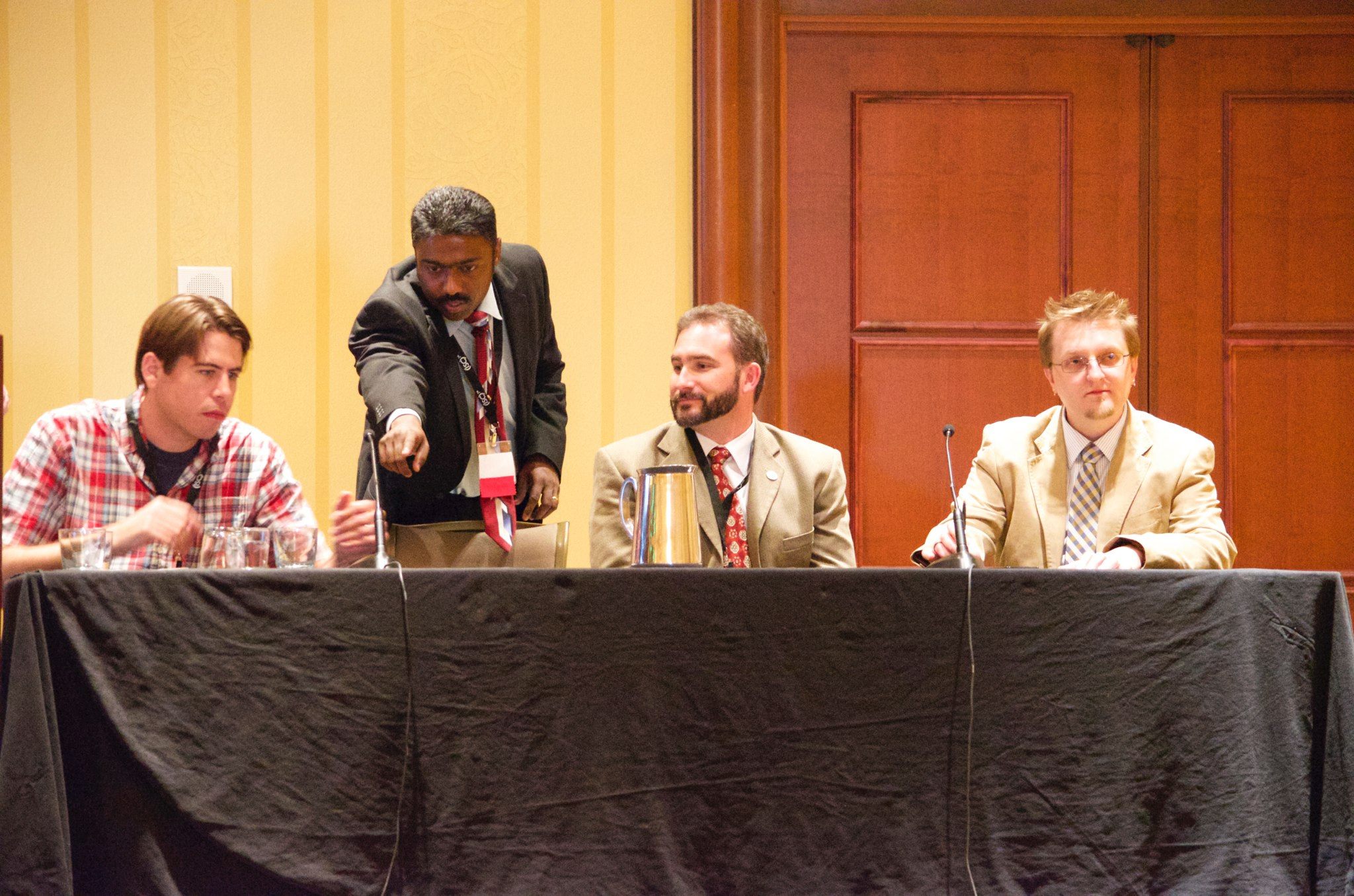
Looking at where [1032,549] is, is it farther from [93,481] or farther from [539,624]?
[93,481]

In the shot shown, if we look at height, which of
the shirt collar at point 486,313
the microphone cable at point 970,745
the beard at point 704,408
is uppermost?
the shirt collar at point 486,313

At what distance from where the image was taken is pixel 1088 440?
2363 millimetres

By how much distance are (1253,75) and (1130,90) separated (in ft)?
1.16

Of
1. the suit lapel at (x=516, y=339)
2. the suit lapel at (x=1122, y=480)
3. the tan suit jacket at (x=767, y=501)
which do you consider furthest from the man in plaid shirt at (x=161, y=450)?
the suit lapel at (x=1122, y=480)

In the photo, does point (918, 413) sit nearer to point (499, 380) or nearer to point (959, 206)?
point (959, 206)

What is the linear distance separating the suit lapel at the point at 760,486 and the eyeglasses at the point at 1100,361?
23.4 inches

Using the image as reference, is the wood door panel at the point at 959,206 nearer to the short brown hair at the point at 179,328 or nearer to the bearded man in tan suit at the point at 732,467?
the bearded man in tan suit at the point at 732,467

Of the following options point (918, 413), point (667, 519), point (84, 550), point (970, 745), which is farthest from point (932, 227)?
point (84, 550)

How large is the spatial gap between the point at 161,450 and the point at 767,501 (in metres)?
1.16

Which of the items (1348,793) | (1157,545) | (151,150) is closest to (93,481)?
(151,150)

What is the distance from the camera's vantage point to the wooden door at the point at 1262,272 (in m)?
3.43

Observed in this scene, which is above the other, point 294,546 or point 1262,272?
point 1262,272

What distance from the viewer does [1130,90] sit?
3.43 m

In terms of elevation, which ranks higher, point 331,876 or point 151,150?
point 151,150
